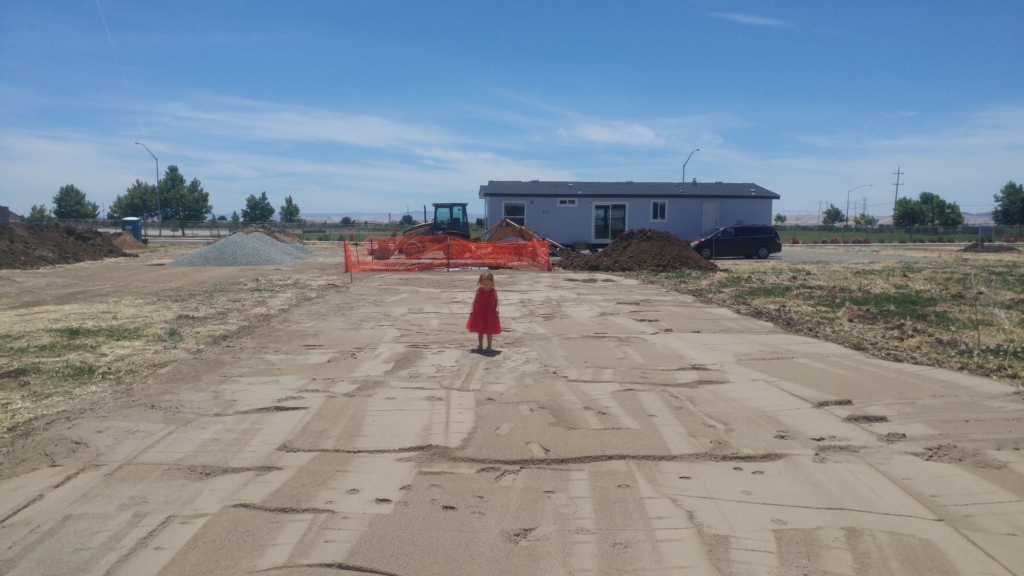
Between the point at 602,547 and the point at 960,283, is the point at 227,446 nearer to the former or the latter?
the point at 602,547

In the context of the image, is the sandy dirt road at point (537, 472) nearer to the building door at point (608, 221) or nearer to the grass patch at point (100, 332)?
the grass patch at point (100, 332)

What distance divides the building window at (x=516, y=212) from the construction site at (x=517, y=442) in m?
22.4

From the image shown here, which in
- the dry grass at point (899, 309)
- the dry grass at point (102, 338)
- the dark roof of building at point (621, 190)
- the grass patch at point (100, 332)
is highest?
the dark roof of building at point (621, 190)

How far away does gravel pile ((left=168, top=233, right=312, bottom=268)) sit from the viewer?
1126 inches

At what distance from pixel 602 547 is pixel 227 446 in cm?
335

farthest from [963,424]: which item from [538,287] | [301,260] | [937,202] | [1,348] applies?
[937,202]

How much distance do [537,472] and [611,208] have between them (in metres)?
32.2

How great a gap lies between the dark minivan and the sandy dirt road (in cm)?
2274

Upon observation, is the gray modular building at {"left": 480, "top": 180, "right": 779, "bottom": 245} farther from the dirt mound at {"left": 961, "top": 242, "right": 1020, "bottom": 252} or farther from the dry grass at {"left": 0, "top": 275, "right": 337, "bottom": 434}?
the dry grass at {"left": 0, "top": 275, "right": 337, "bottom": 434}

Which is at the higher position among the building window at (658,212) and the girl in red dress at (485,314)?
the building window at (658,212)

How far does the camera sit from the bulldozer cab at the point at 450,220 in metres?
32.3

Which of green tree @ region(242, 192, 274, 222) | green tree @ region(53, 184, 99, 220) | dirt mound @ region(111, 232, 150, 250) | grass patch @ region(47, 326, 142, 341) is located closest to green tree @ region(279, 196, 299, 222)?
green tree @ region(242, 192, 274, 222)

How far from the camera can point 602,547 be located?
165 inches

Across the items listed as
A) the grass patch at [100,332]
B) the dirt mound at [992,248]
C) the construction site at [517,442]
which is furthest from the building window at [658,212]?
the grass patch at [100,332]
